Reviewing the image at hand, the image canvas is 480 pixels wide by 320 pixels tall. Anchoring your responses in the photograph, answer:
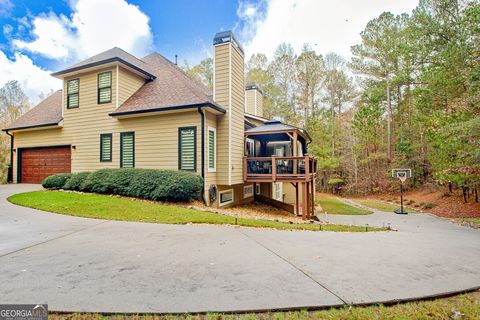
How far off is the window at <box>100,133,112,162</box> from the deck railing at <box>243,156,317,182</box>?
649 centimetres

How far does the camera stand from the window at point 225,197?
11.5 meters

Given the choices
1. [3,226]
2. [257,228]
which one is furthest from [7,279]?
[257,228]

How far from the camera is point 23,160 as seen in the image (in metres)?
14.6

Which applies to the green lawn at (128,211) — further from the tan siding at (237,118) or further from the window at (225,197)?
the tan siding at (237,118)

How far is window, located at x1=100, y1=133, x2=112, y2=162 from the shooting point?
1207cm

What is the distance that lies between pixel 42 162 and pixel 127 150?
6441 millimetres

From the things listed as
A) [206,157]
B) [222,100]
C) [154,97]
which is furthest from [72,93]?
[206,157]

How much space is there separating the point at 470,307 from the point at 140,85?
14221 millimetres

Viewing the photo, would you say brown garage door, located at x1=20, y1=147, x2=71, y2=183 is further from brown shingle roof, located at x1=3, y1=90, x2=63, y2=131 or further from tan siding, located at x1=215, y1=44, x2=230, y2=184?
tan siding, located at x1=215, y1=44, x2=230, y2=184

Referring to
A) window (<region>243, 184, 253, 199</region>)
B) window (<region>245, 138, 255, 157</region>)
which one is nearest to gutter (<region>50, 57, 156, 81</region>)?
window (<region>245, 138, 255, 157</region>)

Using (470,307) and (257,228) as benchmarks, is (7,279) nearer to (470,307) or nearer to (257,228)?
(257,228)

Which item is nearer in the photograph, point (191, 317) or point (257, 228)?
point (191, 317)

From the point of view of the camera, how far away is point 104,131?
12.2 m

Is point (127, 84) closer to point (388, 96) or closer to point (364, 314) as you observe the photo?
point (364, 314)
